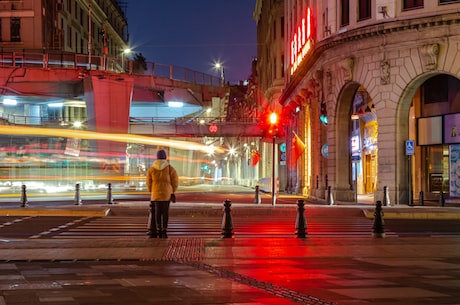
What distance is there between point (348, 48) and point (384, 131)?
549 centimetres

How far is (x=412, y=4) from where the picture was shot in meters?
34.5

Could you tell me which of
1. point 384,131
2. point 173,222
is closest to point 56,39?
point 384,131

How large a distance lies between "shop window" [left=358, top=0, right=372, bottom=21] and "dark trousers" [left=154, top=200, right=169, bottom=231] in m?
23.8

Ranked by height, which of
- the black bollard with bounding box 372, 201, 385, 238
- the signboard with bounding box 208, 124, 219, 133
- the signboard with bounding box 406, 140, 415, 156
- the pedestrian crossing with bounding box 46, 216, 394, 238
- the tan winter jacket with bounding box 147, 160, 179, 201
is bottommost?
the pedestrian crossing with bounding box 46, 216, 394, 238

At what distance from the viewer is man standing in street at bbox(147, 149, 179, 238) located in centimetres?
1616

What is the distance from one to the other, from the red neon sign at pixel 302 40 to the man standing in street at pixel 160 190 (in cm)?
3044

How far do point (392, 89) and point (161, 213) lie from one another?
856 inches

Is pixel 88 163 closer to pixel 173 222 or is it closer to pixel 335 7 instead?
pixel 335 7

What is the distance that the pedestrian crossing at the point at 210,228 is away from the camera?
19.7m

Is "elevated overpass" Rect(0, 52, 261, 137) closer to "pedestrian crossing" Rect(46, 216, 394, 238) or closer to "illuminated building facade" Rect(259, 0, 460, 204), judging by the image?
"illuminated building facade" Rect(259, 0, 460, 204)

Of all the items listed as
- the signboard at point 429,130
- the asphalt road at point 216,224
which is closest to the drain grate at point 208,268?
the asphalt road at point 216,224

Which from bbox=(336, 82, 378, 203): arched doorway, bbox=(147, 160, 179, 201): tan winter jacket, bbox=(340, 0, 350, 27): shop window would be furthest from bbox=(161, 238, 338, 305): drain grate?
bbox=(340, 0, 350, 27): shop window

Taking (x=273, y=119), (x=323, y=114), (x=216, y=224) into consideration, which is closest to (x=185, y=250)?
(x=216, y=224)

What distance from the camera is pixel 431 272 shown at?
1171 centimetres
